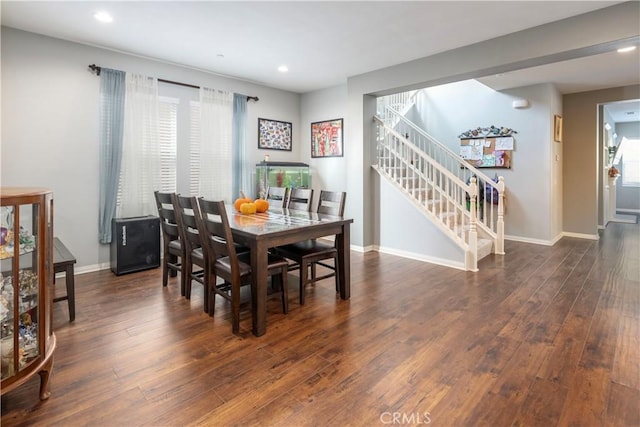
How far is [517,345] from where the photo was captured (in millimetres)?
2289

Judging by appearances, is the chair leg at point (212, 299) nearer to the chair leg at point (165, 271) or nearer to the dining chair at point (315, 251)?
the dining chair at point (315, 251)

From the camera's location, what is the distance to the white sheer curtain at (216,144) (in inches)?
190

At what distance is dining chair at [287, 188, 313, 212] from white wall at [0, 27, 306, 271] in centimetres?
228

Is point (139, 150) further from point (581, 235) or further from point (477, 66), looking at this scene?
point (581, 235)

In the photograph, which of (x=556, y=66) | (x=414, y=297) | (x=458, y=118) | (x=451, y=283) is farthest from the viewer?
(x=458, y=118)

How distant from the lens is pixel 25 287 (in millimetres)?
Answer: 1673

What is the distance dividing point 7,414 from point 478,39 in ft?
15.2

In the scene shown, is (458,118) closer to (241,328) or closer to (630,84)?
(630,84)

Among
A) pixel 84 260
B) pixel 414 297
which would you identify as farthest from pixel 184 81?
pixel 414 297

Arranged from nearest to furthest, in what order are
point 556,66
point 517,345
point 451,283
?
point 517,345 → point 451,283 → point 556,66

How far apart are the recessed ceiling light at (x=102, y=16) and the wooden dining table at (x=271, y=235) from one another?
212 cm

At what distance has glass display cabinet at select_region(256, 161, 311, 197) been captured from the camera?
17.9 feet

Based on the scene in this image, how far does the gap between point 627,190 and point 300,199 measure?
10.6 meters

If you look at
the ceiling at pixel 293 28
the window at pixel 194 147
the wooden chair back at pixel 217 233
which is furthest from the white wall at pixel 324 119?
the wooden chair back at pixel 217 233
